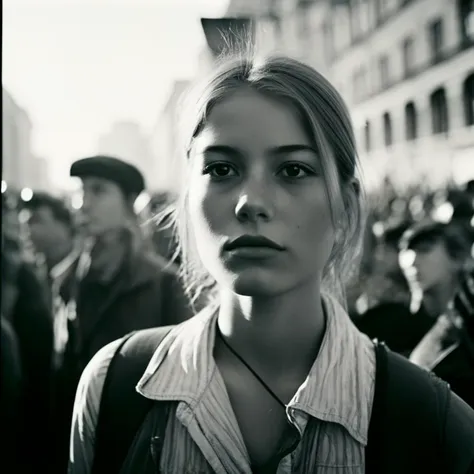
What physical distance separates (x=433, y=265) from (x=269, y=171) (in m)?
2.20

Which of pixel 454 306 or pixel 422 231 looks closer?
pixel 454 306

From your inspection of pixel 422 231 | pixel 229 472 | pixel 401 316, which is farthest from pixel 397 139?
pixel 229 472

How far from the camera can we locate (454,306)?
1.82 metres

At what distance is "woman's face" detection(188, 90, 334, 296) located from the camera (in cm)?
111

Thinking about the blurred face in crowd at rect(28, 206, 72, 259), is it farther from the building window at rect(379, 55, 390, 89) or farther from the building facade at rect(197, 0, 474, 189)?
the building window at rect(379, 55, 390, 89)

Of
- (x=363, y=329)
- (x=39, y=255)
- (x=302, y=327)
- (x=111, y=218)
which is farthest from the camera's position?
(x=39, y=255)

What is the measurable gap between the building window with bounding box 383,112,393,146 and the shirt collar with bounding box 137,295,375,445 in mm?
3283

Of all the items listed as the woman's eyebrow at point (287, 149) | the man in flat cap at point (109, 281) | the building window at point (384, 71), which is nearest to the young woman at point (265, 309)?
the woman's eyebrow at point (287, 149)

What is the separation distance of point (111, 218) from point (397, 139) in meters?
3.27

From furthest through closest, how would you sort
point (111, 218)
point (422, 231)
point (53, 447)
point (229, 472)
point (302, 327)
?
point (422, 231)
point (111, 218)
point (53, 447)
point (302, 327)
point (229, 472)

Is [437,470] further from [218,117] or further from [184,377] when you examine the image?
[218,117]

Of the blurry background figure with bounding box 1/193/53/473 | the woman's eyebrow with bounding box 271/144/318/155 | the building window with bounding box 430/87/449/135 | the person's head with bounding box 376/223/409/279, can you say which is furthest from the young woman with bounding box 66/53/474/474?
the person's head with bounding box 376/223/409/279

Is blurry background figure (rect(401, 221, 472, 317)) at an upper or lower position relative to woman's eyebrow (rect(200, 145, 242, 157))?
lower

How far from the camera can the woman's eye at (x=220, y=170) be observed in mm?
1178
